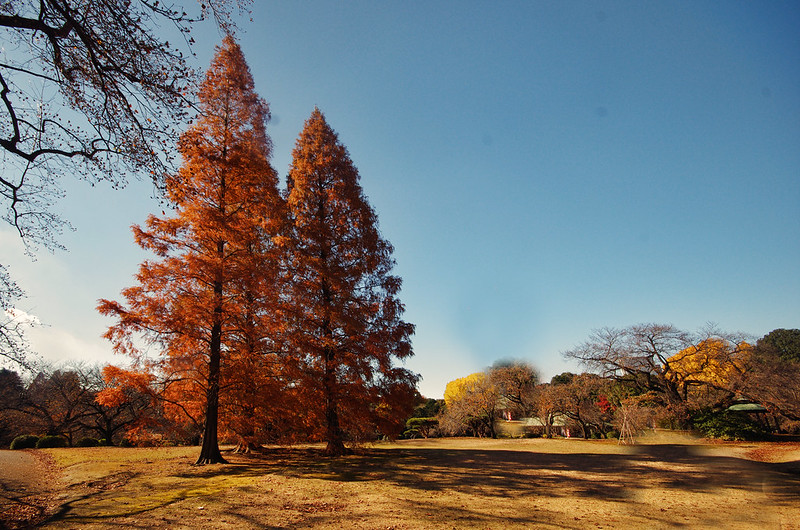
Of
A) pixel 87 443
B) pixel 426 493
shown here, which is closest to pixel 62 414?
pixel 87 443

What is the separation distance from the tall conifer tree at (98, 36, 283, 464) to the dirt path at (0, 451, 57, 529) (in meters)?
3.30

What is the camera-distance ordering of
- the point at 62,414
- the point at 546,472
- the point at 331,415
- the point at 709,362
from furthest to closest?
the point at 62,414 → the point at 709,362 → the point at 331,415 → the point at 546,472

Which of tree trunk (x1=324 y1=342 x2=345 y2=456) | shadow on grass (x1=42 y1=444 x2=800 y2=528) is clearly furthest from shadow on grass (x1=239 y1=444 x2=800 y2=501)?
tree trunk (x1=324 y1=342 x2=345 y2=456)

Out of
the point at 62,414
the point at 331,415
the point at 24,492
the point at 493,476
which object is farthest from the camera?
the point at 62,414

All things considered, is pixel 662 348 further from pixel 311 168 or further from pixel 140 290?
pixel 140 290

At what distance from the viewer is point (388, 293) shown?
50.3 feet

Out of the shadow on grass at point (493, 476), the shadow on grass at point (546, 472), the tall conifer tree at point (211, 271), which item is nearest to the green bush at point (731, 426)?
the shadow on grass at point (546, 472)

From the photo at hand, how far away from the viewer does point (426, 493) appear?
788cm

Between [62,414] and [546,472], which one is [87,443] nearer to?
[62,414]

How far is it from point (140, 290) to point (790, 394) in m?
29.1

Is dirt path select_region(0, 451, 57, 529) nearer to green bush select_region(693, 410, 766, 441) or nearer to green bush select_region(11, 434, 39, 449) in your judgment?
green bush select_region(11, 434, 39, 449)

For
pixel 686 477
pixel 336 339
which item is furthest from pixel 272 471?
pixel 686 477

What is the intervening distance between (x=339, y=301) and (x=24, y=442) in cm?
2198

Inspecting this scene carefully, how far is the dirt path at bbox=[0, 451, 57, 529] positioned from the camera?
6012 mm
